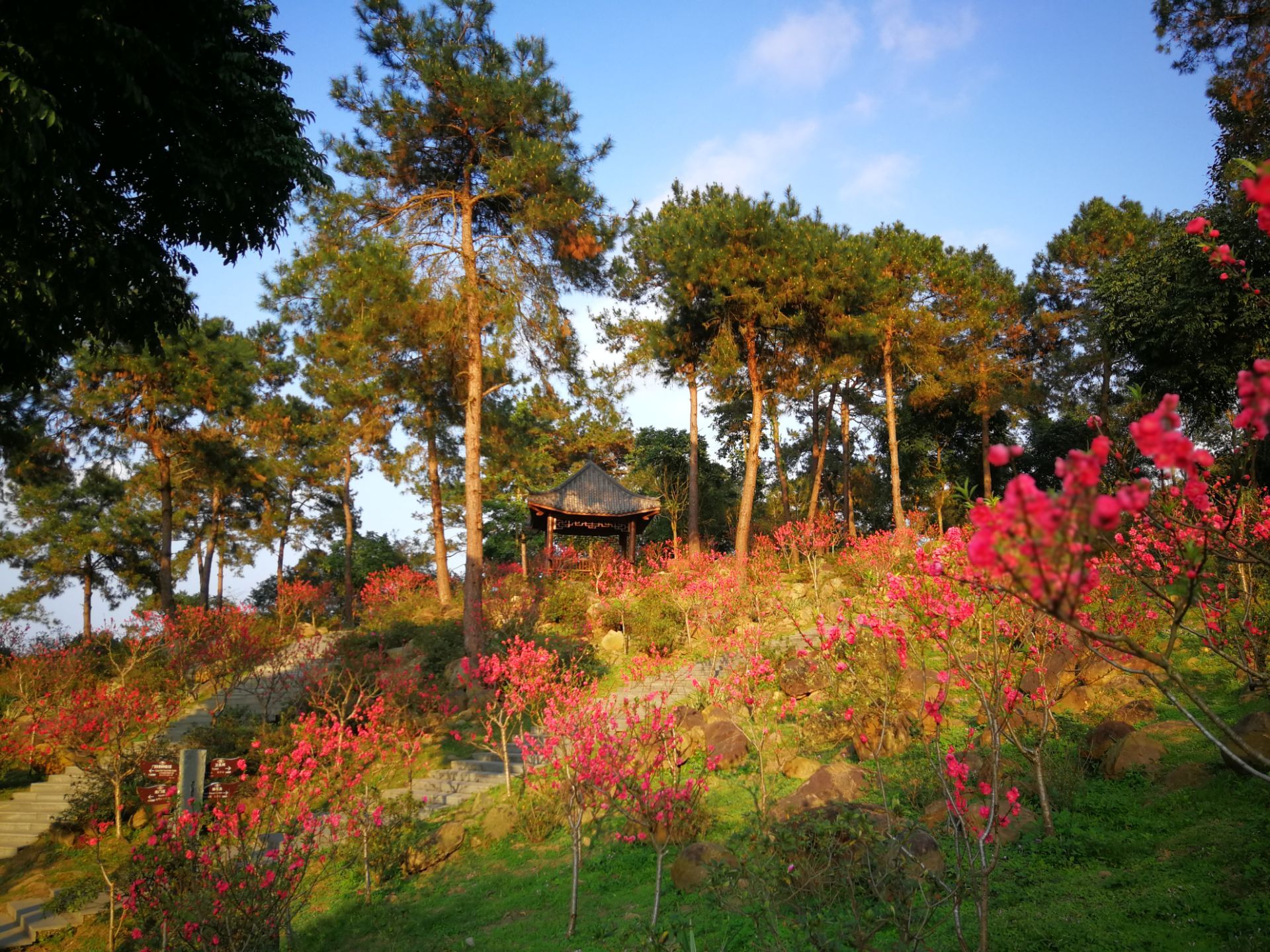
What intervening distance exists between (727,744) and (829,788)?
2.01 m

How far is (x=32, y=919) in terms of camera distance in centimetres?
675

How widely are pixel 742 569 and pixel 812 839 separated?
12.1 metres

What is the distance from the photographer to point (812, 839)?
3.99 meters

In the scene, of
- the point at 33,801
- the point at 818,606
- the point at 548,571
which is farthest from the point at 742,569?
the point at 33,801

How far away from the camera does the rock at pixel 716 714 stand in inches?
353

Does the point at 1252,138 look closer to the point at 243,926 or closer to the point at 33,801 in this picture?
the point at 243,926

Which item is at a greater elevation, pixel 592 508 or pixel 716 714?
pixel 592 508

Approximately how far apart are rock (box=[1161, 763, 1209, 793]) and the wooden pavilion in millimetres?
14588

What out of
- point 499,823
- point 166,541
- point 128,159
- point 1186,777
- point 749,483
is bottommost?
point 499,823

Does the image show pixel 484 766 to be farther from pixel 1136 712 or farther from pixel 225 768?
pixel 1136 712

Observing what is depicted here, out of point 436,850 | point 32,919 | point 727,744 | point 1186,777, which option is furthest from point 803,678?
point 32,919

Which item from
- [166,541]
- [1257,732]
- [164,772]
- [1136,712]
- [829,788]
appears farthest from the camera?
[166,541]

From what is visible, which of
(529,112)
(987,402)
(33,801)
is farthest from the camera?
(987,402)

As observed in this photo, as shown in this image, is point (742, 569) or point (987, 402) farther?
point (987, 402)
